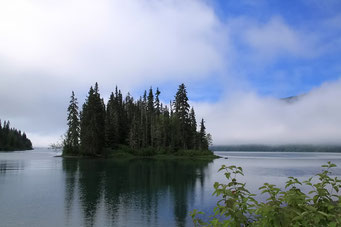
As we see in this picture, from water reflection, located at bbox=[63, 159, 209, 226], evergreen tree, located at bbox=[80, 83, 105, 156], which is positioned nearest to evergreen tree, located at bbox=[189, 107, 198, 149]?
evergreen tree, located at bbox=[80, 83, 105, 156]

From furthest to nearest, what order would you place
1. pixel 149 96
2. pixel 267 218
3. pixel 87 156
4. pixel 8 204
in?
pixel 149 96
pixel 87 156
pixel 8 204
pixel 267 218

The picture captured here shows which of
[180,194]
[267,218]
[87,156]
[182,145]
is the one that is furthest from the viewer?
[182,145]

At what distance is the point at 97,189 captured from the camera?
36.0m

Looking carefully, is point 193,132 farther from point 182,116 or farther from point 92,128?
point 92,128

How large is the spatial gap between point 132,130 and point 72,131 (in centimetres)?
2533

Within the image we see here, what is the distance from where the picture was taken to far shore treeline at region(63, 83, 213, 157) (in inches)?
4055

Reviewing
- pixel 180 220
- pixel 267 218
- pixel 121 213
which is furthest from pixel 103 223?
pixel 267 218

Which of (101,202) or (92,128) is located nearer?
(101,202)

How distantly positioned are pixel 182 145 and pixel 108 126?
1272 inches

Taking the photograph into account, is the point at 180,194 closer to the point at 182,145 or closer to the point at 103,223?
the point at 103,223

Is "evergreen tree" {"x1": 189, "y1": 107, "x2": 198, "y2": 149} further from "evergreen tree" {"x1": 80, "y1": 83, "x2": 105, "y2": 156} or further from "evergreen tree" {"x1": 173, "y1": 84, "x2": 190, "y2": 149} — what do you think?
"evergreen tree" {"x1": 80, "y1": 83, "x2": 105, "y2": 156}

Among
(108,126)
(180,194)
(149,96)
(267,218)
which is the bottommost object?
(180,194)

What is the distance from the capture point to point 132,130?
112 metres

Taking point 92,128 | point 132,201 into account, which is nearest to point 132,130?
point 92,128
